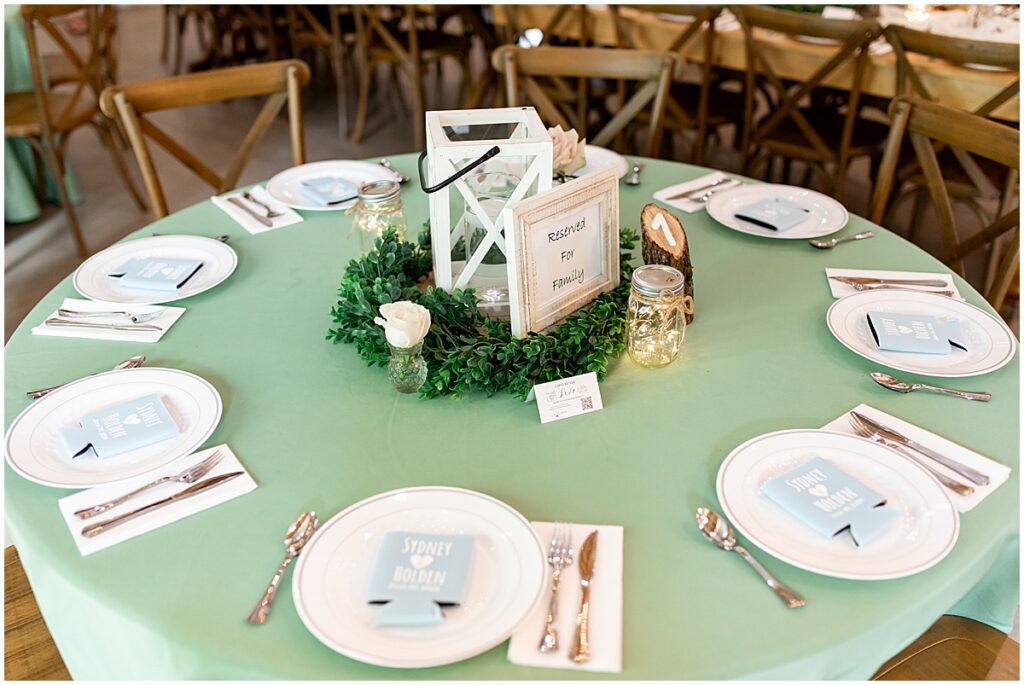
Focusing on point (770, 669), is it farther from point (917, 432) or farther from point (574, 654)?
point (917, 432)

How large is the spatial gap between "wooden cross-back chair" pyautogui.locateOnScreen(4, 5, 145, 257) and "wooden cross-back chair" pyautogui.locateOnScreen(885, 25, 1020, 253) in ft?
9.07

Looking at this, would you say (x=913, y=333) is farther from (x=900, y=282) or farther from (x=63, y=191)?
(x=63, y=191)

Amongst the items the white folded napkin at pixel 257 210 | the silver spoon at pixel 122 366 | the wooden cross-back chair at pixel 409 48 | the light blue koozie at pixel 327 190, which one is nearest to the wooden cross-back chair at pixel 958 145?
the light blue koozie at pixel 327 190

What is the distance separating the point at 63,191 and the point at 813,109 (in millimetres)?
2864

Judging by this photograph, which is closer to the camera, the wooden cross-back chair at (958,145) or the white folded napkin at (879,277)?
the white folded napkin at (879,277)

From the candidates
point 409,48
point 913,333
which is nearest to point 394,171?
point 913,333

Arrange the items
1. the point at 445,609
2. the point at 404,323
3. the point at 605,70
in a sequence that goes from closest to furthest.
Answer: the point at 445,609
the point at 404,323
the point at 605,70

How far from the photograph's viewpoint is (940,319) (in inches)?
50.8

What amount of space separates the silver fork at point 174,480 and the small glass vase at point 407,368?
0.82ft

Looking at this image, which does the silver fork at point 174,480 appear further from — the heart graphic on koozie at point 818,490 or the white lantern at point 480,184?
the heart graphic on koozie at point 818,490

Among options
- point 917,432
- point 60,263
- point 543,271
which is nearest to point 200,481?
point 543,271

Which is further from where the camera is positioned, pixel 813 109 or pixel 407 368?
pixel 813 109

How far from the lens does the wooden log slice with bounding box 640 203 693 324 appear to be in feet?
4.11

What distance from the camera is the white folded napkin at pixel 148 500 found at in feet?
3.04
